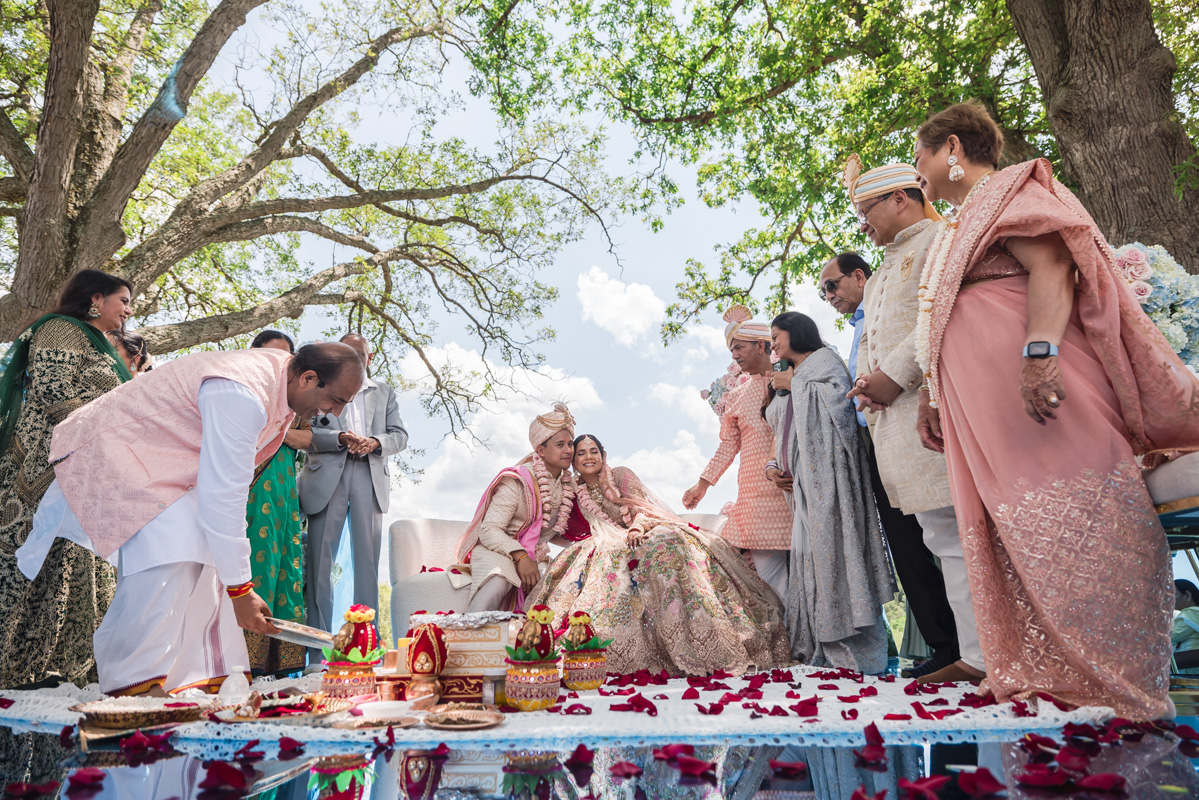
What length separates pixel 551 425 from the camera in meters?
4.22

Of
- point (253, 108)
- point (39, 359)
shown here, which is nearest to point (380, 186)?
point (253, 108)

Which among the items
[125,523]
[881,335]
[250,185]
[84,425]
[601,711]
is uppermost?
[250,185]

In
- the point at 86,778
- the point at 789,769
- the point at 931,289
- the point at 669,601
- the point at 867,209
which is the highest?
the point at 867,209

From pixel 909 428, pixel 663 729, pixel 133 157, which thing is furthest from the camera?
pixel 133 157

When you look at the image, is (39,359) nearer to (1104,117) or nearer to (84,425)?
(84,425)

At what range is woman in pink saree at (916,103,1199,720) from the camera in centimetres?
183

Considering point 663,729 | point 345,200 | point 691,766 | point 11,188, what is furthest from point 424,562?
point 11,188

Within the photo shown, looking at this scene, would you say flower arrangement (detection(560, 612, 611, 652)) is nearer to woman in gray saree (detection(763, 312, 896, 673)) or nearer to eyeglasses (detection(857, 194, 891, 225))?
woman in gray saree (detection(763, 312, 896, 673))

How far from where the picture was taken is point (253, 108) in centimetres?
830

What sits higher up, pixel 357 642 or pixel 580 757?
pixel 357 642

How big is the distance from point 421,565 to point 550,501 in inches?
34.4

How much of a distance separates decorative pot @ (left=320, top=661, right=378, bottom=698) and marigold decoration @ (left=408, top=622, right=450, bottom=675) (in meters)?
0.14

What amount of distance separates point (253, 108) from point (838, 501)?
26.5 feet

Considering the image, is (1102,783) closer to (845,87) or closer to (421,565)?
(421,565)
